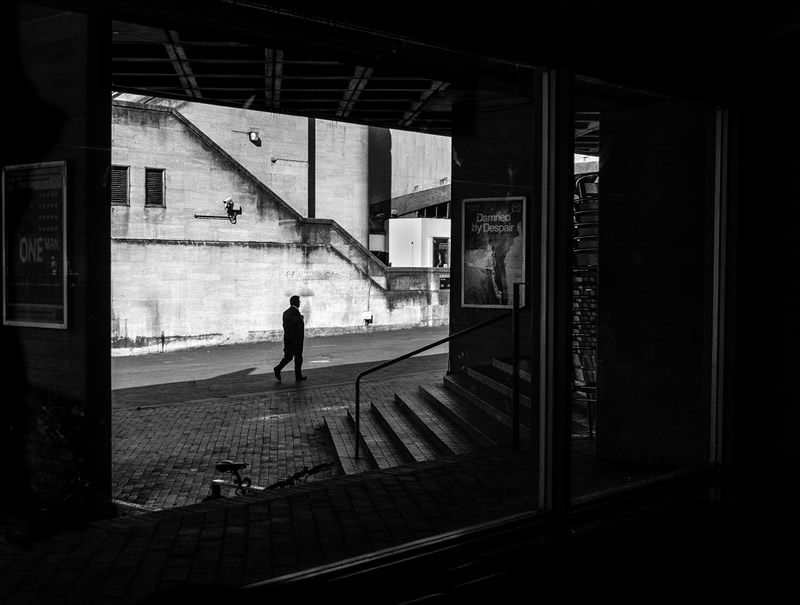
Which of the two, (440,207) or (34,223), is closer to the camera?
(34,223)

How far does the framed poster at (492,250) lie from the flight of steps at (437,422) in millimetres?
1464

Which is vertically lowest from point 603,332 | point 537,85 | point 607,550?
point 607,550

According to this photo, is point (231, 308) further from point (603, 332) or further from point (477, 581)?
point (477, 581)

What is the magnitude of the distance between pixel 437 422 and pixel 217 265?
13229 millimetres

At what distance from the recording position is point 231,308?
A: 20.0m

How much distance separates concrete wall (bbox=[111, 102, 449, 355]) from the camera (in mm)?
17812

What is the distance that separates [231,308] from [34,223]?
14838 millimetres

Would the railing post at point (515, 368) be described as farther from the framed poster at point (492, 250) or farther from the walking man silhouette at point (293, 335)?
the walking man silhouette at point (293, 335)

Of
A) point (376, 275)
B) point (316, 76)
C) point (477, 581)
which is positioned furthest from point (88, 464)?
point (376, 275)

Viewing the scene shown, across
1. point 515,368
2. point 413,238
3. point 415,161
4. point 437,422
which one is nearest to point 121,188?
point 413,238

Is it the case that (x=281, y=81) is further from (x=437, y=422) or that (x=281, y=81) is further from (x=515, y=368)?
(x=515, y=368)

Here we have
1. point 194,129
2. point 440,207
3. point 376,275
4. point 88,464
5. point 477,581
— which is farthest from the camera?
point 440,207

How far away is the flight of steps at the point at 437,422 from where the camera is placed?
23.9 feet

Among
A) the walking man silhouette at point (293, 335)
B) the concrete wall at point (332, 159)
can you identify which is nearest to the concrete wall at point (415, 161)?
the concrete wall at point (332, 159)
